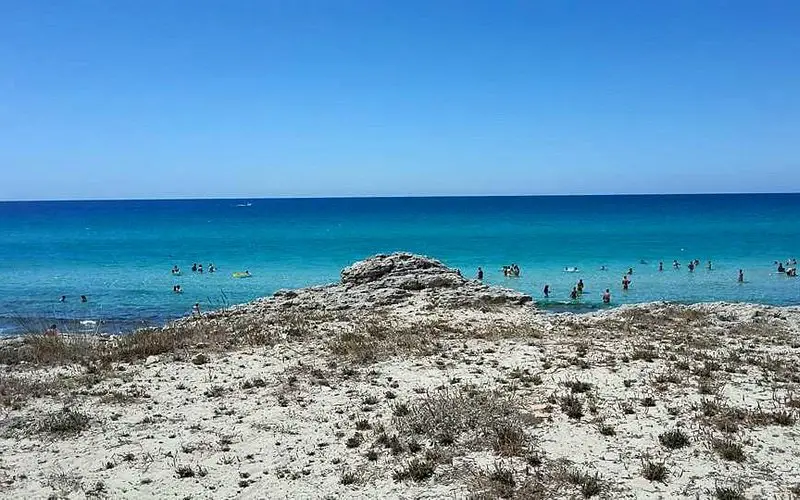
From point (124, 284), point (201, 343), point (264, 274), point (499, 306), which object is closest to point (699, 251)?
point (264, 274)

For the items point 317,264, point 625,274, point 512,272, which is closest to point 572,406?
point 512,272

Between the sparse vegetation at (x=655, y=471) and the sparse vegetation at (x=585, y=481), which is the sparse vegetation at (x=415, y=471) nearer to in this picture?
the sparse vegetation at (x=585, y=481)

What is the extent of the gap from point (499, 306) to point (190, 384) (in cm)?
1296

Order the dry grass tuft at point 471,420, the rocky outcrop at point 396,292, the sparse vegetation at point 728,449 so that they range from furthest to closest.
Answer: the rocky outcrop at point 396,292 < the dry grass tuft at point 471,420 < the sparse vegetation at point 728,449

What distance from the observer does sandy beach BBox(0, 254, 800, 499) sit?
8.39 meters

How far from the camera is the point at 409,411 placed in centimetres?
1087

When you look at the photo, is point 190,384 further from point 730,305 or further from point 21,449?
point 730,305

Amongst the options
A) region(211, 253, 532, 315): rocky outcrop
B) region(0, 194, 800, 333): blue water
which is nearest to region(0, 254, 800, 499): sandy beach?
region(211, 253, 532, 315): rocky outcrop

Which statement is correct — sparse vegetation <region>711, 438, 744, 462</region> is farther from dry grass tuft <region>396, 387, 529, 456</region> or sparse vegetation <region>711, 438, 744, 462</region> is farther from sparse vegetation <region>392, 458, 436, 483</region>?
sparse vegetation <region>392, 458, 436, 483</region>

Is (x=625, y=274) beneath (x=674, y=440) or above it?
beneath

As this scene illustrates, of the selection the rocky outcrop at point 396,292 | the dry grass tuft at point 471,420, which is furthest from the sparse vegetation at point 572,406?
the rocky outcrop at point 396,292

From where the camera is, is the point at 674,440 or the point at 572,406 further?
the point at 572,406

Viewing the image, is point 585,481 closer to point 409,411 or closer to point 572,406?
point 572,406

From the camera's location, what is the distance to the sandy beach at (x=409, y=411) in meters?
8.39
